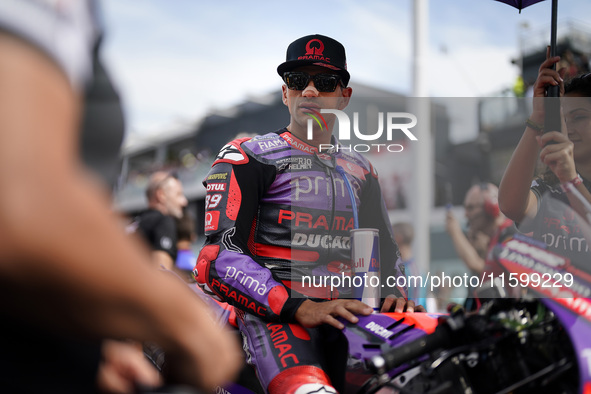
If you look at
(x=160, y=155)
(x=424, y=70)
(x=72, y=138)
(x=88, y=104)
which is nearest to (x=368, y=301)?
(x=88, y=104)

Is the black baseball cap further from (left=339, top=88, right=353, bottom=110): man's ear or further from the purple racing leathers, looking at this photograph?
the purple racing leathers

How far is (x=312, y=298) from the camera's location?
2166 mm

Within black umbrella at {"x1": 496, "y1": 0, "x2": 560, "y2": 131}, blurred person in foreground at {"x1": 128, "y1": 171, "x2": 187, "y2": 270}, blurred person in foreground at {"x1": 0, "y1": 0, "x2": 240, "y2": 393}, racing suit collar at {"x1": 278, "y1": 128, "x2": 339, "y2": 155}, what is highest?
black umbrella at {"x1": 496, "y1": 0, "x2": 560, "y2": 131}

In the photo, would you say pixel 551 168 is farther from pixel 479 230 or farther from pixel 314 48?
pixel 314 48

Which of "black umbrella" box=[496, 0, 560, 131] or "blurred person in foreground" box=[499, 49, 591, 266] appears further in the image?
"black umbrella" box=[496, 0, 560, 131]

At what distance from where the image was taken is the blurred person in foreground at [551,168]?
183 centimetres

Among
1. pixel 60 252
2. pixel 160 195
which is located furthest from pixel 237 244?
pixel 160 195

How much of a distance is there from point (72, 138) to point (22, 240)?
0.54 feet

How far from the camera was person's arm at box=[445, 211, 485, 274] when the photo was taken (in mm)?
1800

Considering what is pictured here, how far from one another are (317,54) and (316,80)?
0.12 metres

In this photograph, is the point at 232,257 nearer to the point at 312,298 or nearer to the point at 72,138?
the point at 312,298

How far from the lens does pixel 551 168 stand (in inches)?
77.5

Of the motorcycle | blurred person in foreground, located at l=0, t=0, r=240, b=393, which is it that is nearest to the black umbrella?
the motorcycle

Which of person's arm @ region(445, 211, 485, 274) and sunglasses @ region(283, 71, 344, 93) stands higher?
sunglasses @ region(283, 71, 344, 93)
